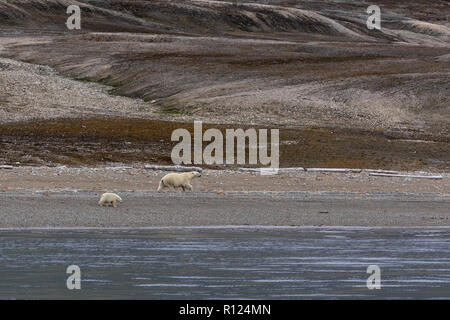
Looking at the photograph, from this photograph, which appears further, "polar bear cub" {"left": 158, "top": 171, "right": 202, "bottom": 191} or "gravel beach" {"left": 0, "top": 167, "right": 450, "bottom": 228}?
"polar bear cub" {"left": 158, "top": 171, "right": 202, "bottom": 191}

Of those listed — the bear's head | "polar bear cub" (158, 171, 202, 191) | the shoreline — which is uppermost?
the bear's head

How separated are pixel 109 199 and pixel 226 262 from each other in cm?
636

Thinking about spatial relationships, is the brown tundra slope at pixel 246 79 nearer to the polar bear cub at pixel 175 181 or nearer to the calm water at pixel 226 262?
the polar bear cub at pixel 175 181

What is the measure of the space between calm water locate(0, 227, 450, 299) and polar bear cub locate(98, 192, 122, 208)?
2.17 m

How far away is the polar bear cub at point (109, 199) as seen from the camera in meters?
24.7

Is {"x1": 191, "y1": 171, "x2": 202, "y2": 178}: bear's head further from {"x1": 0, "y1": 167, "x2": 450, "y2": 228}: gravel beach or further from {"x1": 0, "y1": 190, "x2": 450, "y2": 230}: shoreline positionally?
{"x1": 0, "y1": 190, "x2": 450, "y2": 230}: shoreline

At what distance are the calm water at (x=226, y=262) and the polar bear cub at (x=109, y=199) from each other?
217cm

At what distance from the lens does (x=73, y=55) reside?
74.4 meters

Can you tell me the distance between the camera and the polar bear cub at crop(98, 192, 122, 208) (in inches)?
974

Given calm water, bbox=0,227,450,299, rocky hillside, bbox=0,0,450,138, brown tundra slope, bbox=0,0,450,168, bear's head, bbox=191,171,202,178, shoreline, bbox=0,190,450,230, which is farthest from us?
rocky hillside, bbox=0,0,450,138

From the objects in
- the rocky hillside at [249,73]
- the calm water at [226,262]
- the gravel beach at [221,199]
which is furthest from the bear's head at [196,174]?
the rocky hillside at [249,73]

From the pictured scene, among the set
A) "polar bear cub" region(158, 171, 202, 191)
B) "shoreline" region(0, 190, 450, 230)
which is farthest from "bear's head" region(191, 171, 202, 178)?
"shoreline" region(0, 190, 450, 230)
